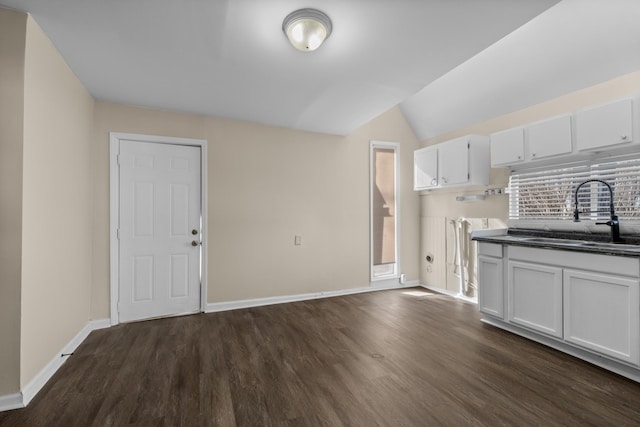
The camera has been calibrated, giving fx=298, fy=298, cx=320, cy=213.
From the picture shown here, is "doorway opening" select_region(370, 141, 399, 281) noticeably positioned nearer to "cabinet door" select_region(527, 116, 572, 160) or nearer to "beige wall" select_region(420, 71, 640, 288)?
"beige wall" select_region(420, 71, 640, 288)

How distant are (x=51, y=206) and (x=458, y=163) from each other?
4.17 m

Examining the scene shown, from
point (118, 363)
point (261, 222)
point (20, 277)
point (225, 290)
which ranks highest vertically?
point (261, 222)

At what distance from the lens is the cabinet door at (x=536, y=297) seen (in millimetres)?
2547

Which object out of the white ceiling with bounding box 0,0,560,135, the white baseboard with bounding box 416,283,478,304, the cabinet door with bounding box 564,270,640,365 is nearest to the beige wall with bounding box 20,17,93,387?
the white ceiling with bounding box 0,0,560,135

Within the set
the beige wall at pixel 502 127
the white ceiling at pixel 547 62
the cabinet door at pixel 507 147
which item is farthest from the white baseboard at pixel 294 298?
the white ceiling at pixel 547 62

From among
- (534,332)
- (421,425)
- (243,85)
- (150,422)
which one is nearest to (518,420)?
(421,425)

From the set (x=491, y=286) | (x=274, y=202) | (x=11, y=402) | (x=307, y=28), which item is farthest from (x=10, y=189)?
(x=491, y=286)

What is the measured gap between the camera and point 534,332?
2.75m

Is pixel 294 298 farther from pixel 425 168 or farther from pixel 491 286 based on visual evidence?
pixel 425 168

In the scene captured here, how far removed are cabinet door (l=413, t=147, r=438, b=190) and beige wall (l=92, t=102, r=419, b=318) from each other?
0.38 m

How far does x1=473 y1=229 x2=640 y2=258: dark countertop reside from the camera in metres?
2.21

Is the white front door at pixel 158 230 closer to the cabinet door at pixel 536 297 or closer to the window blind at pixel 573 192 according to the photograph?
the cabinet door at pixel 536 297

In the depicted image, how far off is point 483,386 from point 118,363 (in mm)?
2805

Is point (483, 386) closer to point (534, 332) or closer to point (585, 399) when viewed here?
point (585, 399)
